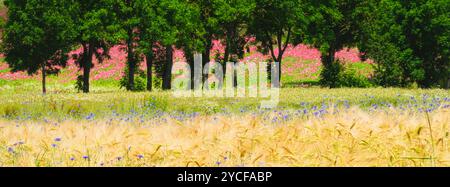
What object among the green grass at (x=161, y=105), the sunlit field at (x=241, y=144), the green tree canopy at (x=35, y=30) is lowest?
the green grass at (x=161, y=105)

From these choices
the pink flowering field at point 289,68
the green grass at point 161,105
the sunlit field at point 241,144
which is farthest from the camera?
the pink flowering field at point 289,68

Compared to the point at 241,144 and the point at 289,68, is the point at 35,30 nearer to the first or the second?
the point at 289,68

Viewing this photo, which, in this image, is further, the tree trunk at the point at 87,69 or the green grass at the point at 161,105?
the tree trunk at the point at 87,69

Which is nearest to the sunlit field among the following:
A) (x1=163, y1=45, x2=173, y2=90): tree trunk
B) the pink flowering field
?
(x1=163, y1=45, x2=173, y2=90): tree trunk

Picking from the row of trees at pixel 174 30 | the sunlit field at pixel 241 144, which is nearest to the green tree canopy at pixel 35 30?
the row of trees at pixel 174 30

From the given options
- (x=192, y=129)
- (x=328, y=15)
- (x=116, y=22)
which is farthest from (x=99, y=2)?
(x=192, y=129)

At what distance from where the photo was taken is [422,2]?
1570 inches

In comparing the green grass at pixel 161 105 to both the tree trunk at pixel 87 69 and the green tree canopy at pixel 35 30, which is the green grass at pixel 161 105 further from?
the tree trunk at pixel 87 69

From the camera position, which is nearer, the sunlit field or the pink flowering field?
the sunlit field

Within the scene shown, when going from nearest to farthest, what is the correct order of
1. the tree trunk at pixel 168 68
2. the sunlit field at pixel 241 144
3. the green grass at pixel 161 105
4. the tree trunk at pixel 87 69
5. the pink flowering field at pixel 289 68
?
1. the sunlit field at pixel 241 144
2. the green grass at pixel 161 105
3. the tree trunk at pixel 87 69
4. the tree trunk at pixel 168 68
5. the pink flowering field at pixel 289 68

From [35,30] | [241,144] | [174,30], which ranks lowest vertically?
[241,144]

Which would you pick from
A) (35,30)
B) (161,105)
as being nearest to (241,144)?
(161,105)

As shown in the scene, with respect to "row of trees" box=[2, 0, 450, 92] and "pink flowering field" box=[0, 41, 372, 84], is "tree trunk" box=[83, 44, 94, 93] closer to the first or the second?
"row of trees" box=[2, 0, 450, 92]

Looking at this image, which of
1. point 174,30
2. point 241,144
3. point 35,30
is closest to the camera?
point 241,144
